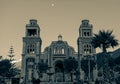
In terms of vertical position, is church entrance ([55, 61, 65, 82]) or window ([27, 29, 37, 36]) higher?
window ([27, 29, 37, 36])

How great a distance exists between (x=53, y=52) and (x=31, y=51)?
913 cm

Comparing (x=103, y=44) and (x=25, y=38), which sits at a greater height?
(x=25, y=38)

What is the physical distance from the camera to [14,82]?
105ft

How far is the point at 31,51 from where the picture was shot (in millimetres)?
98500

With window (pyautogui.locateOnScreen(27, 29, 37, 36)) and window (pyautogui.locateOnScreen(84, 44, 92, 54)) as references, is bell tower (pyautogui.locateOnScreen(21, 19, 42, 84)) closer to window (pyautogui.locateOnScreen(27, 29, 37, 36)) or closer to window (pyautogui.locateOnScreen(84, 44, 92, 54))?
window (pyautogui.locateOnScreen(27, 29, 37, 36))

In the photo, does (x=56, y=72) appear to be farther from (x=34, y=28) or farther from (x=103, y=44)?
(x=103, y=44)

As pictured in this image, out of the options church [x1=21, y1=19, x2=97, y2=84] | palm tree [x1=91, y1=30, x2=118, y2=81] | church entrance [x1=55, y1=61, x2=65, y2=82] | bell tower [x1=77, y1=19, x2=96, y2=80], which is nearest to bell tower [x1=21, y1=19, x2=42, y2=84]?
church [x1=21, y1=19, x2=97, y2=84]

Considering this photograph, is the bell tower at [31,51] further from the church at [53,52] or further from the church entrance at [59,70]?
the church entrance at [59,70]

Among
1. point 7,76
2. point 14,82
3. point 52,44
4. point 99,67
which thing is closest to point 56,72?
point 52,44

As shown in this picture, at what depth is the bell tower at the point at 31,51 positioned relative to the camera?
307 ft

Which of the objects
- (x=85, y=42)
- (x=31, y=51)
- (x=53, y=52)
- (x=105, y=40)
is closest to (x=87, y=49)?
(x=85, y=42)

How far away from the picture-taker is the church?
95188 millimetres

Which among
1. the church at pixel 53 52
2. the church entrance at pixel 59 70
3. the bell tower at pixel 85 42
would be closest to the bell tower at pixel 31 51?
the church at pixel 53 52

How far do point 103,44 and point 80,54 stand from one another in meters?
41.1
